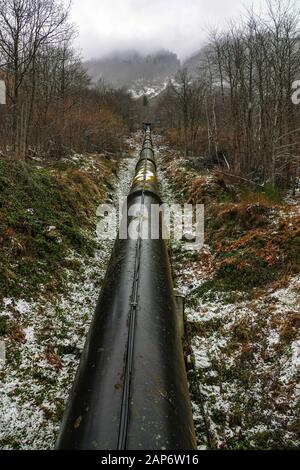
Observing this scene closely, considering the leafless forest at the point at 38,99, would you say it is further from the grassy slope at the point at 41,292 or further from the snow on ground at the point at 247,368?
the snow on ground at the point at 247,368

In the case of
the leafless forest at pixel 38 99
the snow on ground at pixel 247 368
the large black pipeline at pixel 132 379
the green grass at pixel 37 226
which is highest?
the leafless forest at pixel 38 99

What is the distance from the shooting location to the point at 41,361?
564 centimetres

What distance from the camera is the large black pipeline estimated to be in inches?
117

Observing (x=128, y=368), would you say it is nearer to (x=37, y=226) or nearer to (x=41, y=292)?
(x=41, y=292)

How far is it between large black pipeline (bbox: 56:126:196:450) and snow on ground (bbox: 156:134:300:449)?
1432mm

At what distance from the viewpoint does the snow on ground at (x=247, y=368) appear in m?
4.64

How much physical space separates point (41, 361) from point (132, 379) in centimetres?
289

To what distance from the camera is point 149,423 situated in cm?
302

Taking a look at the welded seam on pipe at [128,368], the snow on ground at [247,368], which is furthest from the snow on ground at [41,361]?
the snow on ground at [247,368]

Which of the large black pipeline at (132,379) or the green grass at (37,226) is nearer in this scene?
the large black pipeline at (132,379)

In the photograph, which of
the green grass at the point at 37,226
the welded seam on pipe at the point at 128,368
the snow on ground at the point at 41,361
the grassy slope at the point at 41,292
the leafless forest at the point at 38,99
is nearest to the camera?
the welded seam on pipe at the point at 128,368

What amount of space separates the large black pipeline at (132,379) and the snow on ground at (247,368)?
1432mm

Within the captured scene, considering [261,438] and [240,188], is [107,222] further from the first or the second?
[261,438]

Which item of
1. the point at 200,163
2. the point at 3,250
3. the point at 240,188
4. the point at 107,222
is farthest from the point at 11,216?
the point at 200,163
